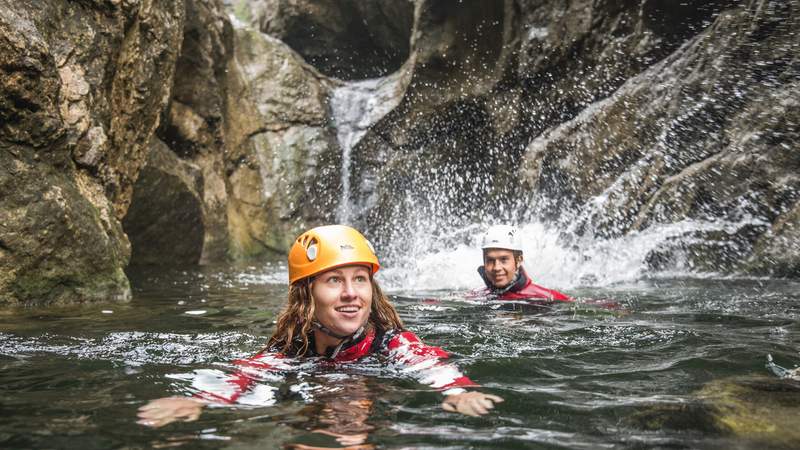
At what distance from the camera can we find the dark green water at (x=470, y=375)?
250cm

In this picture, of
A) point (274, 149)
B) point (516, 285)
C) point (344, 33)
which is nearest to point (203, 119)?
point (274, 149)

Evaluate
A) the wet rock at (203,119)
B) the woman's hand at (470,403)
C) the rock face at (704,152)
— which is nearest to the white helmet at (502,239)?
the rock face at (704,152)

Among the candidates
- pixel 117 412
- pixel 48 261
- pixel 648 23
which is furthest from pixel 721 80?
pixel 117 412

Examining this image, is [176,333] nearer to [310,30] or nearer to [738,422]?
[738,422]

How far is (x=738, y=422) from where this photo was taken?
2518 millimetres

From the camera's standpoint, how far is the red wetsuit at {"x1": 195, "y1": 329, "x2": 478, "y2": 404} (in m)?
3.23

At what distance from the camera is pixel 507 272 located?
6.82 meters

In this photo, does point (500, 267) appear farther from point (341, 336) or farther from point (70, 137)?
point (70, 137)

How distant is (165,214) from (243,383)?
30.4 feet

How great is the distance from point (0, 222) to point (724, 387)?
18.1ft

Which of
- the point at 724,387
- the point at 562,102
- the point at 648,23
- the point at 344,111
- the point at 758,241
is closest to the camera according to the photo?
the point at 724,387

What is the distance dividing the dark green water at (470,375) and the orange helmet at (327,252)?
0.55 metres

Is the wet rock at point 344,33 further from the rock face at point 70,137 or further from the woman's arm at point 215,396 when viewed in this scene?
the woman's arm at point 215,396

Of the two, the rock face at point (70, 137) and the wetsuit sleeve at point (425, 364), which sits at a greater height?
the rock face at point (70, 137)
